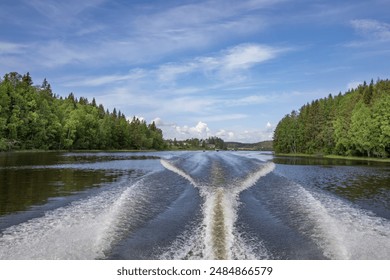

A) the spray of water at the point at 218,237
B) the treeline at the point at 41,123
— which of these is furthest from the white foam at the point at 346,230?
the treeline at the point at 41,123

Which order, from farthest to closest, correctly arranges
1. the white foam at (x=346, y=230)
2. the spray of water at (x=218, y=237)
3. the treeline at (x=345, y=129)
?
the treeline at (x=345, y=129)
the white foam at (x=346, y=230)
the spray of water at (x=218, y=237)

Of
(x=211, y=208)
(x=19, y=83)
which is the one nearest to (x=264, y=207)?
(x=211, y=208)

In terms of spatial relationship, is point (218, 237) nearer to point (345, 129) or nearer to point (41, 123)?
point (345, 129)

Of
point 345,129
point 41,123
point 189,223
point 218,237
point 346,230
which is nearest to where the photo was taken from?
point 218,237

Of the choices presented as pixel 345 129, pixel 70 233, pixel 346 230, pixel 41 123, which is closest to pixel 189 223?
pixel 70 233

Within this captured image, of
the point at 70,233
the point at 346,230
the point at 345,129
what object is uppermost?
the point at 345,129

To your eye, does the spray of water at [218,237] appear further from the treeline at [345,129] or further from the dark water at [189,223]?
the treeline at [345,129]

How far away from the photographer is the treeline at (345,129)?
68500 millimetres

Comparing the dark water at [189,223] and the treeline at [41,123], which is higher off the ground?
the treeline at [41,123]

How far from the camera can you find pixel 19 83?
96.1 m

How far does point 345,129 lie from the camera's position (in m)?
85.1

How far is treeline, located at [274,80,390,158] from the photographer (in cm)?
6850

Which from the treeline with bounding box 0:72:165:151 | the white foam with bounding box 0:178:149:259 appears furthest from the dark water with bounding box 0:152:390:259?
the treeline with bounding box 0:72:165:151
